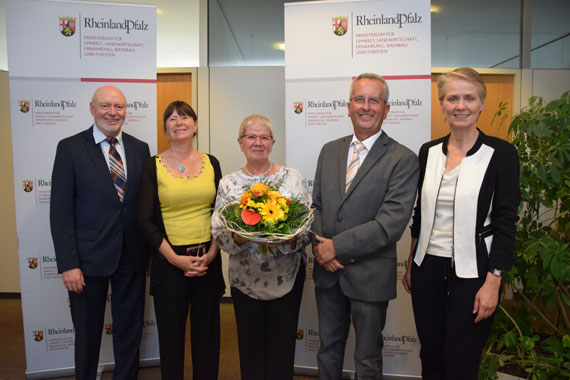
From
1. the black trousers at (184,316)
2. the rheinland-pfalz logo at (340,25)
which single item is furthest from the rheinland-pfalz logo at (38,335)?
the rheinland-pfalz logo at (340,25)

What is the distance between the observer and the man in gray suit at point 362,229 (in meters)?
1.93

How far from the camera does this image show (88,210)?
243 cm

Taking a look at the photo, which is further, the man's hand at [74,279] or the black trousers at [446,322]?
the man's hand at [74,279]

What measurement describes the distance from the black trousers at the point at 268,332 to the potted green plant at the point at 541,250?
1124 mm

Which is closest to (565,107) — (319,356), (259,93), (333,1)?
(333,1)

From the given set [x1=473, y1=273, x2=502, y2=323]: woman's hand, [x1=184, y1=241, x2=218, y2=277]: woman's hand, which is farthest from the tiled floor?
[x1=473, y1=273, x2=502, y2=323]: woman's hand

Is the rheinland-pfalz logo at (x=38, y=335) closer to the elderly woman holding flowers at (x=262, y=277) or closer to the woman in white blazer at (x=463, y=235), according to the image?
the elderly woman holding flowers at (x=262, y=277)

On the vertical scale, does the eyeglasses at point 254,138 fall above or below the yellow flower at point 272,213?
above

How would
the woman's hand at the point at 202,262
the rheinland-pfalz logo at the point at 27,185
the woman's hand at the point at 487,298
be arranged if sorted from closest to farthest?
the woman's hand at the point at 487,298 < the woman's hand at the point at 202,262 < the rheinland-pfalz logo at the point at 27,185

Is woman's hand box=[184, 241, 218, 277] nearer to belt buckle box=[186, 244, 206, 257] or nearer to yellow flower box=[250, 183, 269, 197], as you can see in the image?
belt buckle box=[186, 244, 206, 257]

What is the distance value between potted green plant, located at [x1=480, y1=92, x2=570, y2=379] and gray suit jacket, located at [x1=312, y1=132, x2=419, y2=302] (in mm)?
747

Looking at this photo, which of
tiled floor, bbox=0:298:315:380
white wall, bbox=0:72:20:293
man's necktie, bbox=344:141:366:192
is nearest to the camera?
man's necktie, bbox=344:141:366:192

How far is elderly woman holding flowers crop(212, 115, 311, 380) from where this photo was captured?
6.93ft

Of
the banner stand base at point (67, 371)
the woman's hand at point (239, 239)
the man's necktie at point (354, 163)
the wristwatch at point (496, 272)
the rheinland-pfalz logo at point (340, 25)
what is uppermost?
the rheinland-pfalz logo at point (340, 25)
